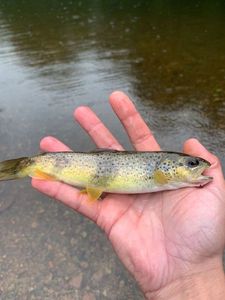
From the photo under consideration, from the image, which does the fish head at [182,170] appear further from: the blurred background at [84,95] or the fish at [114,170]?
the blurred background at [84,95]

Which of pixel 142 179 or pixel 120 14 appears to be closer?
pixel 142 179

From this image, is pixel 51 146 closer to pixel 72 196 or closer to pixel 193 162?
pixel 72 196

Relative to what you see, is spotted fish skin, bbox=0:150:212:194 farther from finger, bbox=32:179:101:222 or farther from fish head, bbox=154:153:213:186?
finger, bbox=32:179:101:222

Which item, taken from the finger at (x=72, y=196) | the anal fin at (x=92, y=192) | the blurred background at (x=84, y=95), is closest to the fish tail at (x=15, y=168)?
the finger at (x=72, y=196)

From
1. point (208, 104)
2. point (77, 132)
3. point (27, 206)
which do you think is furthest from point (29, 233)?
point (208, 104)

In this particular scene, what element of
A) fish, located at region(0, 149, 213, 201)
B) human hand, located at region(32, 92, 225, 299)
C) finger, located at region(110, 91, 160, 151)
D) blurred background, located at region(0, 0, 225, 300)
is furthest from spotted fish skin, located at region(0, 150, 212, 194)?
blurred background, located at region(0, 0, 225, 300)

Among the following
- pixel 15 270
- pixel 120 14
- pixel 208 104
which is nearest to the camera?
pixel 15 270

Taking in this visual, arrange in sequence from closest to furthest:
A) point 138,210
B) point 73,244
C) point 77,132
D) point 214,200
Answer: point 214,200
point 138,210
point 73,244
point 77,132

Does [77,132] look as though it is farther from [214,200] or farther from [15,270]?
[214,200]
